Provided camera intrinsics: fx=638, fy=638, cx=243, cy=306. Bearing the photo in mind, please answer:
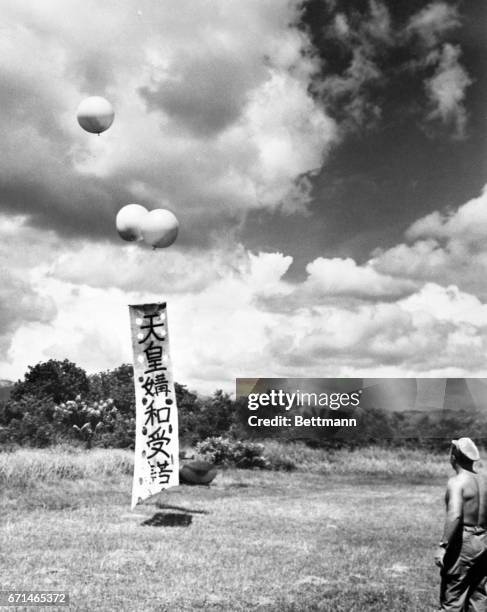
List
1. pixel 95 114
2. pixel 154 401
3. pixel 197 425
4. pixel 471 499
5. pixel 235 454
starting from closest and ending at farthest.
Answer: pixel 471 499 → pixel 95 114 → pixel 154 401 → pixel 235 454 → pixel 197 425

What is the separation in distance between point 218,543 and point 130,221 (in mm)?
5336

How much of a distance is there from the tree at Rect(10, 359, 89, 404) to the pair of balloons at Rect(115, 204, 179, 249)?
3246 cm

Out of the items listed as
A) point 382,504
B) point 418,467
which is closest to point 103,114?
point 382,504

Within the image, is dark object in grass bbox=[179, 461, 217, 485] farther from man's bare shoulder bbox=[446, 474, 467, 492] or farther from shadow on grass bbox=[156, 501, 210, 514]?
man's bare shoulder bbox=[446, 474, 467, 492]

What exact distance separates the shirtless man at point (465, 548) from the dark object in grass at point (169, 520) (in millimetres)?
7118

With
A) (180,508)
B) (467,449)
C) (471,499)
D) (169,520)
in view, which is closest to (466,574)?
(471,499)

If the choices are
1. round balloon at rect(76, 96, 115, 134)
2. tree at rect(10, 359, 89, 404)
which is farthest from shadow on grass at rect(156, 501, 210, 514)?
tree at rect(10, 359, 89, 404)

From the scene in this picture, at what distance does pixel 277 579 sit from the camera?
7789 millimetres

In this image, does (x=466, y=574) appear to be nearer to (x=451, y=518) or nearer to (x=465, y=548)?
(x=465, y=548)

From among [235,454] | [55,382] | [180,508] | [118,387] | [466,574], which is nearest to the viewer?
[466,574]

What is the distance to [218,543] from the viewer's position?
394 inches

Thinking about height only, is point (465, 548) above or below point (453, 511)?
below

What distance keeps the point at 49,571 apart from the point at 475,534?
5278 millimetres

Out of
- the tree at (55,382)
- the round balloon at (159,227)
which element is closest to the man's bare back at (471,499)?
the round balloon at (159,227)
